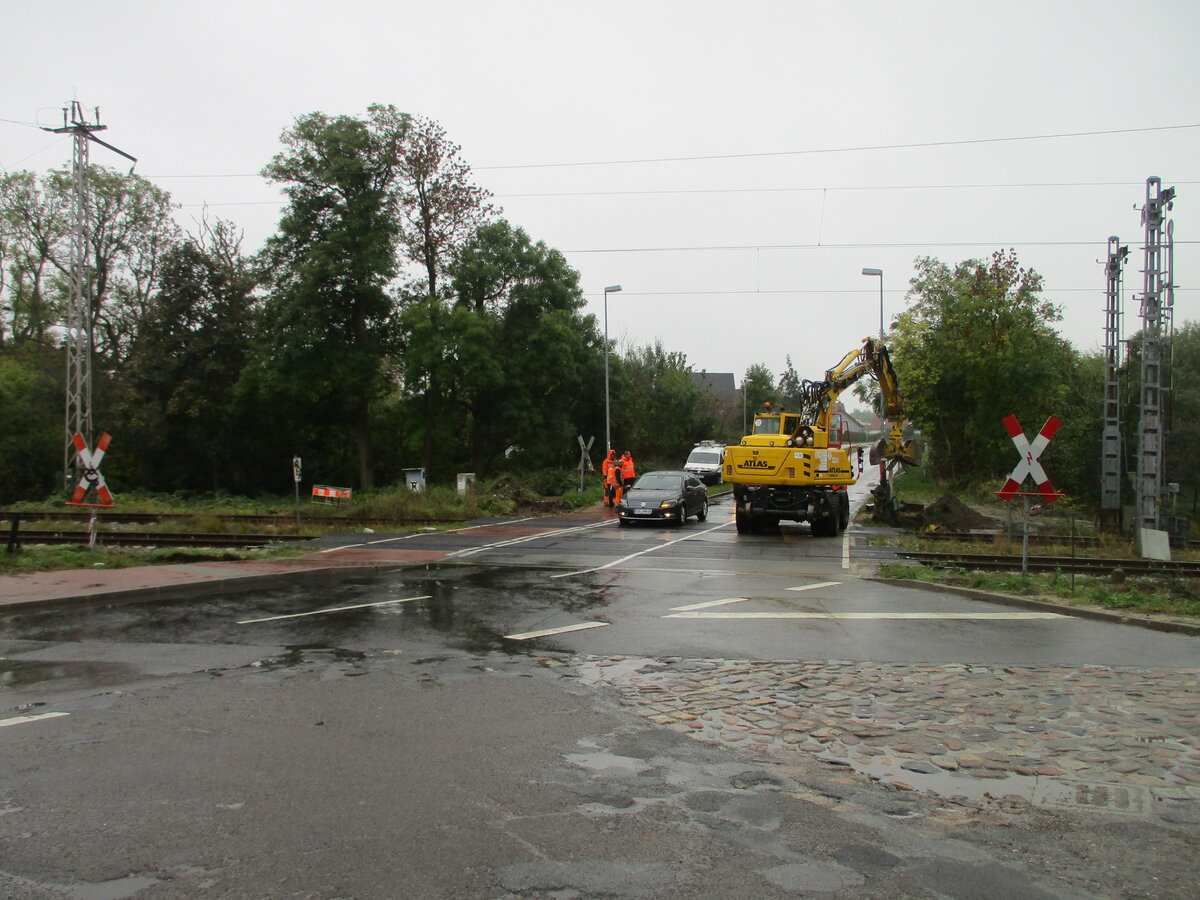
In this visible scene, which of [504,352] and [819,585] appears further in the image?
[504,352]

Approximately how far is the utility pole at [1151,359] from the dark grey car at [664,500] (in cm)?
1168

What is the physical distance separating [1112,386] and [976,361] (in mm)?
19486

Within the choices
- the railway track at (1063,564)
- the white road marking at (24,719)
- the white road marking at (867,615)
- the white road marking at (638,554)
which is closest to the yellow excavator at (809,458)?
the white road marking at (638,554)

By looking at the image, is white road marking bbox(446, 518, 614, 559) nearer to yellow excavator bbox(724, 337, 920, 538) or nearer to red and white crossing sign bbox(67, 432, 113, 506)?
yellow excavator bbox(724, 337, 920, 538)

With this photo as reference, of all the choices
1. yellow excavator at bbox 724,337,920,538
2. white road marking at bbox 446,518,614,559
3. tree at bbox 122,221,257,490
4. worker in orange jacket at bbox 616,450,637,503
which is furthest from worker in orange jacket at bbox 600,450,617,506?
tree at bbox 122,221,257,490

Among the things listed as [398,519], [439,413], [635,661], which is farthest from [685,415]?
[635,661]

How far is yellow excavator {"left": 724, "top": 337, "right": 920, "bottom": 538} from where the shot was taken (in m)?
23.1

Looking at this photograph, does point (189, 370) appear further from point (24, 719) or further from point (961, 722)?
point (961, 722)

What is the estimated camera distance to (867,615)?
37.3 feet

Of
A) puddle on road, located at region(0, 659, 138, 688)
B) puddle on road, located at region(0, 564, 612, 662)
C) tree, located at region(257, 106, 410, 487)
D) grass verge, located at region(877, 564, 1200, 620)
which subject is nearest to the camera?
puddle on road, located at region(0, 659, 138, 688)

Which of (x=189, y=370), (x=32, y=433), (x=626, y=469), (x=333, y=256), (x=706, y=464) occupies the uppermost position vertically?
(x=333, y=256)

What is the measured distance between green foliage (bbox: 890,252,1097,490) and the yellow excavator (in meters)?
18.4

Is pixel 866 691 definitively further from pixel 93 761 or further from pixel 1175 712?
pixel 93 761

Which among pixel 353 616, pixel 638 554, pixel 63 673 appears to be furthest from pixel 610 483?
pixel 63 673
